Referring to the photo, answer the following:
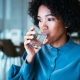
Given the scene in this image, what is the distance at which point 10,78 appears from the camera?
0.76 meters

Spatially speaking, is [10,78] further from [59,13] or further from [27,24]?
[27,24]

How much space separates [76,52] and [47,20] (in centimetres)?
18

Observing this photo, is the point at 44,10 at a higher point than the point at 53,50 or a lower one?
higher

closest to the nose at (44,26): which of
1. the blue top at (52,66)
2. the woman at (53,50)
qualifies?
the woman at (53,50)

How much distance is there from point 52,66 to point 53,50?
2.9 inches

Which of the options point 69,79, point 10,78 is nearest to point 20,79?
point 10,78

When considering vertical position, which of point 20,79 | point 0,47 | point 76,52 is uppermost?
point 76,52

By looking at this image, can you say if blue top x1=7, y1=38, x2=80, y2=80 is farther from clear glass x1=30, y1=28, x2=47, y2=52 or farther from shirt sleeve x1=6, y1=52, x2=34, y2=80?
clear glass x1=30, y1=28, x2=47, y2=52

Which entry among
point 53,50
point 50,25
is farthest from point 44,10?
point 53,50

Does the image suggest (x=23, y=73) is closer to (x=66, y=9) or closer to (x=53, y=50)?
(x=53, y=50)

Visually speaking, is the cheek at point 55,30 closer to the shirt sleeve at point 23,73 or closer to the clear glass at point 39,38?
the clear glass at point 39,38

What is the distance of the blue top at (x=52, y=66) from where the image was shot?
0.74 m

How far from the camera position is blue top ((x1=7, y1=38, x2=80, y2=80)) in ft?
2.43

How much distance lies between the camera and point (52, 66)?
768 mm
